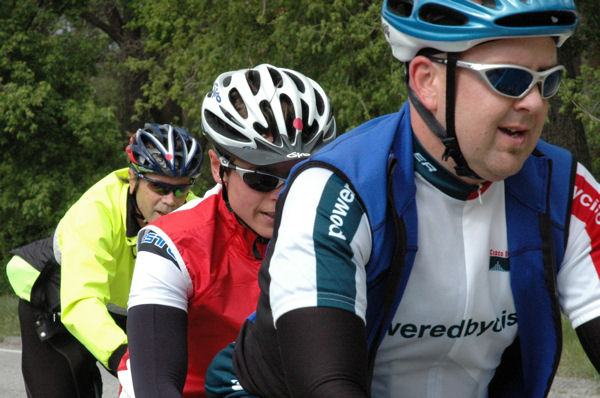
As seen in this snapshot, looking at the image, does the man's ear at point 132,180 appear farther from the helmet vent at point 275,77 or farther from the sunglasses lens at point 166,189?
the helmet vent at point 275,77

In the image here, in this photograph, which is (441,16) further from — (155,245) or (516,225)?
(155,245)

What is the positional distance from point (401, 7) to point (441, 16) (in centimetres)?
18

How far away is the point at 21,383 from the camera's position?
8.84 meters

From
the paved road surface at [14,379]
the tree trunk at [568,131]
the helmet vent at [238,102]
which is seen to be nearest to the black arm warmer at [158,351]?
the helmet vent at [238,102]

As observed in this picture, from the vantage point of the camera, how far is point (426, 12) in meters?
2.12

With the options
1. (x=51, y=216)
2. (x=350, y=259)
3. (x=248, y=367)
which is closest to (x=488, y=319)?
(x=350, y=259)

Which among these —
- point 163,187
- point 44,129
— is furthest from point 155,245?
point 44,129

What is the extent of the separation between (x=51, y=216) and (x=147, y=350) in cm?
1677

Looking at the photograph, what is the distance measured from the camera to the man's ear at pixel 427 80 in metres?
2.08

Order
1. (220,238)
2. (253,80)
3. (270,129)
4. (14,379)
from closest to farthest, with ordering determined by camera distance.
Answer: (220,238), (270,129), (253,80), (14,379)

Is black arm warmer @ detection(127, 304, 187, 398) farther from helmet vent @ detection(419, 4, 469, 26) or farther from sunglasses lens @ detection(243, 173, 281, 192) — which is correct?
helmet vent @ detection(419, 4, 469, 26)

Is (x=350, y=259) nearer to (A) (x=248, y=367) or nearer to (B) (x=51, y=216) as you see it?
(A) (x=248, y=367)

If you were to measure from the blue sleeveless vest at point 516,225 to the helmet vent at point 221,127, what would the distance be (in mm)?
1192

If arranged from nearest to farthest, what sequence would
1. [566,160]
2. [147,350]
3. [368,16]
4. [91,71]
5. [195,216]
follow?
1. [566,160]
2. [147,350]
3. [195,216]
4. [368,16]
5. [91,71]
